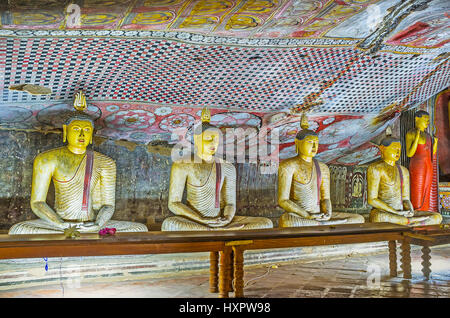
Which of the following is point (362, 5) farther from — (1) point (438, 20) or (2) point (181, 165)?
(2) point (181, 165)

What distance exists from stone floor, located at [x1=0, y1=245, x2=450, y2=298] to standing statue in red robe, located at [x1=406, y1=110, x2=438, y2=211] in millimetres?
2396

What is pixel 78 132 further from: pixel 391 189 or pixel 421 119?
pixel 421 119

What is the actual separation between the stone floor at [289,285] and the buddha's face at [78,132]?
156cm

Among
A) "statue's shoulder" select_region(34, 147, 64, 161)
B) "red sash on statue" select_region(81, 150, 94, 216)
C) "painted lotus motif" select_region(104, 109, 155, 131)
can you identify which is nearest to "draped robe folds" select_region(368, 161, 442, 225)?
"painted lotus motif" select_region(104, 109, 155, 131)

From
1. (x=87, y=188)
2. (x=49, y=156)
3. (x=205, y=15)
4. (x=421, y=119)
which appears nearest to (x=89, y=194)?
(x=87, y=188)

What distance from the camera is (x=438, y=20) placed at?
193 inches

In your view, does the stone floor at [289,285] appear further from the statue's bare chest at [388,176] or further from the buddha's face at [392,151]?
the buddha's face at [392,151]

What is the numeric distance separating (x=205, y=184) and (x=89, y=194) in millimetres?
1349

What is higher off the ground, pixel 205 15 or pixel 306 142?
pixel 205 15

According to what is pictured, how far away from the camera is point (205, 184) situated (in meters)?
5.25

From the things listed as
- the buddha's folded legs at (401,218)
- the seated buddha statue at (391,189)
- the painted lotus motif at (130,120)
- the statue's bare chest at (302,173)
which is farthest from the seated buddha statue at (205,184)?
the seated buddha statue at (391,189)
